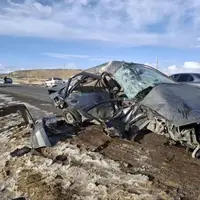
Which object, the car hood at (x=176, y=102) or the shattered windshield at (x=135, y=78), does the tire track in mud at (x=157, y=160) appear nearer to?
the car hood at (x=176, y=102)

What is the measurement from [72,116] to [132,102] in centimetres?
166

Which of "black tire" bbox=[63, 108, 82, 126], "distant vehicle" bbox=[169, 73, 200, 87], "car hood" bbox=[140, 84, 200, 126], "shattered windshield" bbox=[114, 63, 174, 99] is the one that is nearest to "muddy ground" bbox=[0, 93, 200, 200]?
"car hood" bbox=[140, 84, 200, 126]

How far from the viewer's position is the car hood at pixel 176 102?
5.05 metres

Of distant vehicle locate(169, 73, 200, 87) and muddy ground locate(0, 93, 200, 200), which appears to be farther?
distant vehicle locate(169, 73, 200, 87)

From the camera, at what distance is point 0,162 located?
5.84m

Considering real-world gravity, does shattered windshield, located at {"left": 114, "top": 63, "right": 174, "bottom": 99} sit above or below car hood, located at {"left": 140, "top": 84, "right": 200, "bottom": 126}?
above

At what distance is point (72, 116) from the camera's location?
285 inches

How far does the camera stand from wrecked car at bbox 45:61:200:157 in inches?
202

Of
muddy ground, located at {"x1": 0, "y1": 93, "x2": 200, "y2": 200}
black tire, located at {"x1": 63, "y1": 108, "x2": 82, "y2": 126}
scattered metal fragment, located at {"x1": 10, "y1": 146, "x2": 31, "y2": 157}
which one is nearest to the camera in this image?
muddy ground, located at {"x1": 0, "y1": 93, "x2": 200, "y2": 200}

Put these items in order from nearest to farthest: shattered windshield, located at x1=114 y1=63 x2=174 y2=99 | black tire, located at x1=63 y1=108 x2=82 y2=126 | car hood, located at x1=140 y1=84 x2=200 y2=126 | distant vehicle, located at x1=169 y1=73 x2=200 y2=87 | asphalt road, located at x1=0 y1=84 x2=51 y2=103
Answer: car hood, located at x1=140 y1=84 x2=200 y2=126 < shattered windshield, located at x1=114 y1=63 x2=174 y2=99 < black tire, located at x1=63 y1=108 x2=82 y2=126 < distant vehicle, located at x1=169 y1=73 x2=200 y2=87 < asphalt road, located at x1=0 y1=84 x2=51 y2=103

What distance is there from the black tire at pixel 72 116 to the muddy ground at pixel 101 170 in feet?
2.41

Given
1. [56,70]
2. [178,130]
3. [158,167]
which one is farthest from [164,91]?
[56,70]

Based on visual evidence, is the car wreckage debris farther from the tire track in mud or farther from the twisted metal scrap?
the tire track in mud

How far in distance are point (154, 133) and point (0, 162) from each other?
2738mm
